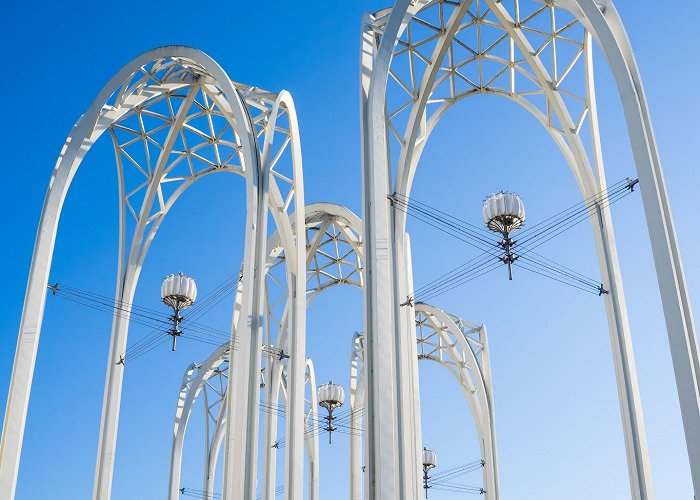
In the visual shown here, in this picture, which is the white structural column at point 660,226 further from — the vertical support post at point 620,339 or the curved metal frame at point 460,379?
the curved metal frame at point 460,379

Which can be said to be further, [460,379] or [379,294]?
[460,379]

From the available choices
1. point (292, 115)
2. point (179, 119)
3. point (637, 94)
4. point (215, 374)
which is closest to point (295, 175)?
point (292, 115)

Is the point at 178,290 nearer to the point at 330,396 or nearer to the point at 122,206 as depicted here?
the point at 122,206

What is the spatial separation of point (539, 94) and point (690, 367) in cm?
1479

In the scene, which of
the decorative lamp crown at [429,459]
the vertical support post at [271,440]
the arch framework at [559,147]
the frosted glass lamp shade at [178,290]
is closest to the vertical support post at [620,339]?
the arch framework at [559,147]

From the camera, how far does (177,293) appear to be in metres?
25.9

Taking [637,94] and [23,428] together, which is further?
[23,428]

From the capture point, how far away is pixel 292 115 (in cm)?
2652

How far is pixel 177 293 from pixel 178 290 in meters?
0.10

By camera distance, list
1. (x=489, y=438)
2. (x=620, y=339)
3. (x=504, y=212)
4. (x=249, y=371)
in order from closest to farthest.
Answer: (x=620, y=339)
(x=249, y=371)
(x=504, y=212)
(x=489, y=438)

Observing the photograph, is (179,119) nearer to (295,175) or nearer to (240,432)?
(295,175)

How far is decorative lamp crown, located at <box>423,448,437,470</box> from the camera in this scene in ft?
153

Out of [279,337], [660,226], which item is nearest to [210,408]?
[279,337]

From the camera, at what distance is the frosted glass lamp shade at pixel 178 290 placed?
26.0 m
